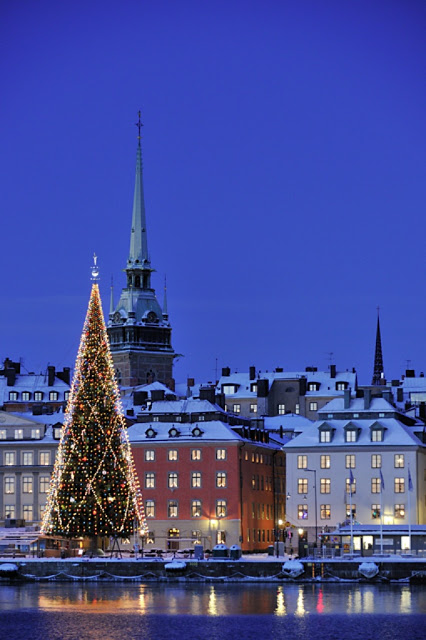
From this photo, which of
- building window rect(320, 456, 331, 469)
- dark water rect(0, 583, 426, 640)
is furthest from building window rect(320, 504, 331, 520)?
dark water rect(0, 583, 426, 640)

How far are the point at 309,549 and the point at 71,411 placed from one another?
17242 mm

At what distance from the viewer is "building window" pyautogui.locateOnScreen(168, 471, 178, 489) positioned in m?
133

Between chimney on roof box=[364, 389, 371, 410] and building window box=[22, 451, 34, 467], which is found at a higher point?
chimney on roof box=[364, 389, 371, 410]

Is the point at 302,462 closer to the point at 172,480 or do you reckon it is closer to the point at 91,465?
the point at 172,480

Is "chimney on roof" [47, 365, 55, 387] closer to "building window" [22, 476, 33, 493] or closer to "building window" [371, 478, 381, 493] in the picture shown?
"building window" [22, 476, 33, 493]

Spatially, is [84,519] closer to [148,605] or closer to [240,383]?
[148,605]

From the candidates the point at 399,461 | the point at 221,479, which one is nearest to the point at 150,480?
the point at 221,479

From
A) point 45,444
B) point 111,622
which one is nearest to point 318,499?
point 45,444

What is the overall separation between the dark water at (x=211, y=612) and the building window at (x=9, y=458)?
33300mm

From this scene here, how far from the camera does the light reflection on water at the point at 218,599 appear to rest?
90625 mm

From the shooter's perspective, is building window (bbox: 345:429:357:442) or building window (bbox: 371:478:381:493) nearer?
building window (bbox: 371:478:381:493)

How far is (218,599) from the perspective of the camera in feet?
316

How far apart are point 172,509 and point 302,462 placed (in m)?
10.0

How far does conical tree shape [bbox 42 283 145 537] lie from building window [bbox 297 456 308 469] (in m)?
22.3
